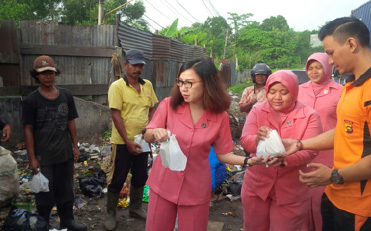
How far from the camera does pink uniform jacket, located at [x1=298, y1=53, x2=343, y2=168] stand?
121 inches

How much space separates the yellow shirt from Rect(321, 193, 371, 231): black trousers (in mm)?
2387

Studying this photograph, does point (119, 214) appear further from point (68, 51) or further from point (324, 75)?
point (68, 51)

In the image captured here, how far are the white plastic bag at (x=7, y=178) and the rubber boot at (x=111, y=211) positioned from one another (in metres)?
1.21

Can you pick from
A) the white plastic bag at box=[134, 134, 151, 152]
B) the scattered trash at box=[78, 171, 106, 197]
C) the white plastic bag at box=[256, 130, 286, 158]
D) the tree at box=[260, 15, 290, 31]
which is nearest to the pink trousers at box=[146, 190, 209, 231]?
the white plastic bag at box=[256, 130, 286, 158]

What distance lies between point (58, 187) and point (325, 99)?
3.21 m

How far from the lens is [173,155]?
2115 millimetres

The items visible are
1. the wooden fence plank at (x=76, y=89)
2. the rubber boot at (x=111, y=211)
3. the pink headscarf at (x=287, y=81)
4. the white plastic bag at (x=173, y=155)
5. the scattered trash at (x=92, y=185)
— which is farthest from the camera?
the wooden fence plank at (x=76, y=89)

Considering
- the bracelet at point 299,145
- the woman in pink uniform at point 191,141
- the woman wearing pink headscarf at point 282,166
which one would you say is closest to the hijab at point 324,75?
the woman wearing pink headscarf at point 282,166

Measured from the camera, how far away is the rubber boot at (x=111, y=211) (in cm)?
384

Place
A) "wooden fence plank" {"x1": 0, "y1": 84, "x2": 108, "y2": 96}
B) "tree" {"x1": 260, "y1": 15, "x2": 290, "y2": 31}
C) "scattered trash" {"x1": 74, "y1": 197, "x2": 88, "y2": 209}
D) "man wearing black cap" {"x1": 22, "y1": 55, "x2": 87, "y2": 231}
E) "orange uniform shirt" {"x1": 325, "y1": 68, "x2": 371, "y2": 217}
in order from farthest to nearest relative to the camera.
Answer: "tree" {"x1": 260, "y1": 15, "x2": 290, "y2": 31} < "wooden fence plank" {"x1": 0, "y1": 84, "x2": 108, "y2": 96} < "scattered trash" {"x1": 74, "y1": 197, "x2": 88, "y2": 209} < "man wearing black cap" {"x1": 22, "y1": 55, "x2": 87, "y2": 231} < "orange uniform shirt" {"x1": 325, "y1": 68, "x2": 371, "y2": 217}

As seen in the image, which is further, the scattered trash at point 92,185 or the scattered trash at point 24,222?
the scattered trash at point 92,185

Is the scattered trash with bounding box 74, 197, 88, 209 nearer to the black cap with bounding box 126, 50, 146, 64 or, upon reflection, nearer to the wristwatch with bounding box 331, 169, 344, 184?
the black cap with bounding box 126, 50, 146, 64

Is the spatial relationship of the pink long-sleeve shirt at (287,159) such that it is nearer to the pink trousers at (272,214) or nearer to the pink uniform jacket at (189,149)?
the pink trousers at (272,214)

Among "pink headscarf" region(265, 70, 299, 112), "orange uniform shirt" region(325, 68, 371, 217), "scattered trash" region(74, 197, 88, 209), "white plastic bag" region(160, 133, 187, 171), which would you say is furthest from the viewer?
A: "scattered trash" region(74, 197, 88, 209)
